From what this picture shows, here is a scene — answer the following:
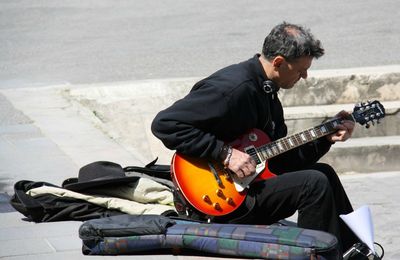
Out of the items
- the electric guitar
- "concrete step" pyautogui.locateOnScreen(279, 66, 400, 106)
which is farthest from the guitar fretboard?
"concrete step" pyautogui.locateOnScreen(279, 66, 400, 106)

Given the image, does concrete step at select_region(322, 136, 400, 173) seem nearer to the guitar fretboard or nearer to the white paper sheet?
the guitar fretboard

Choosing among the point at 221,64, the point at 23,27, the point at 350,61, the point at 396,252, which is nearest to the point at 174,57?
the point at 221,64

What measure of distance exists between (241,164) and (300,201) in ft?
1.11

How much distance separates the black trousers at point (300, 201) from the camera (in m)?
4.58

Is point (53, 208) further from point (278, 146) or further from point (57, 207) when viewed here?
point (278, 146)

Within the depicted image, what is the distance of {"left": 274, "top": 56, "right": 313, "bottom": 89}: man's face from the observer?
473cm

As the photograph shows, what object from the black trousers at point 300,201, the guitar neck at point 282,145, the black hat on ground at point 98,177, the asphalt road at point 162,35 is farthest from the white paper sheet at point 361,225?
the asphalt road at point 162,35

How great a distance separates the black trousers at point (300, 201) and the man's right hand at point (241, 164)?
12cm

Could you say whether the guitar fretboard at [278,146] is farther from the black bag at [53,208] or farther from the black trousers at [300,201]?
the black bag at [53,208]

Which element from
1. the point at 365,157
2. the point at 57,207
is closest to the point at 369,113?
the point at 57,207

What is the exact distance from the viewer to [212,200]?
15.4ft

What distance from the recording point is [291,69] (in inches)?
187

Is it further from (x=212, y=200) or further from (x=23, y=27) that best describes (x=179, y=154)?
(x=23, y=27)

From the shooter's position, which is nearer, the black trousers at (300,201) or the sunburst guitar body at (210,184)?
the black trousers at (300,201)
